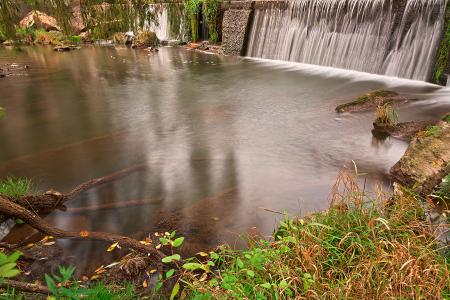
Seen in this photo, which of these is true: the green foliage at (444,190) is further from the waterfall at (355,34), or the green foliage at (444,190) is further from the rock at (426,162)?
the waterfall at (355,34)

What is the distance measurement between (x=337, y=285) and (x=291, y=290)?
0.35 m

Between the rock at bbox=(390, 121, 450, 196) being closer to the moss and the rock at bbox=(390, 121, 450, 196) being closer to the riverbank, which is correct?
the riverbank

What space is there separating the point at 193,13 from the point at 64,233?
59.9 feet

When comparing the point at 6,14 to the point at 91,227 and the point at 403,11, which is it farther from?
the point at 403,11

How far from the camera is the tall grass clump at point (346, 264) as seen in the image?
7.79 feet

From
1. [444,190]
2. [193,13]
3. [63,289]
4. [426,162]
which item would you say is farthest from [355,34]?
[63,289]

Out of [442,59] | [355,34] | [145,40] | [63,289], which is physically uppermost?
[355,34]

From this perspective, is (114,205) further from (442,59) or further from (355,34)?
(355,34)

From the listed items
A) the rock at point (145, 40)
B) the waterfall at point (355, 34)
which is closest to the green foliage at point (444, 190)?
the waterfall at point (355, 34)

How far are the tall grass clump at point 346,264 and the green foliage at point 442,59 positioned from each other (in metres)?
7.68

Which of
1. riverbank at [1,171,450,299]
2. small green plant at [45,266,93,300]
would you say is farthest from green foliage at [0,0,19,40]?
small green plant at [45,266,93,300]

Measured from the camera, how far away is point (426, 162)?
4555mm

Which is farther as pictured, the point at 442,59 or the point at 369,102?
the point at 442,59

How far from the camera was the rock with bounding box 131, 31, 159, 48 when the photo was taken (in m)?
22.1
